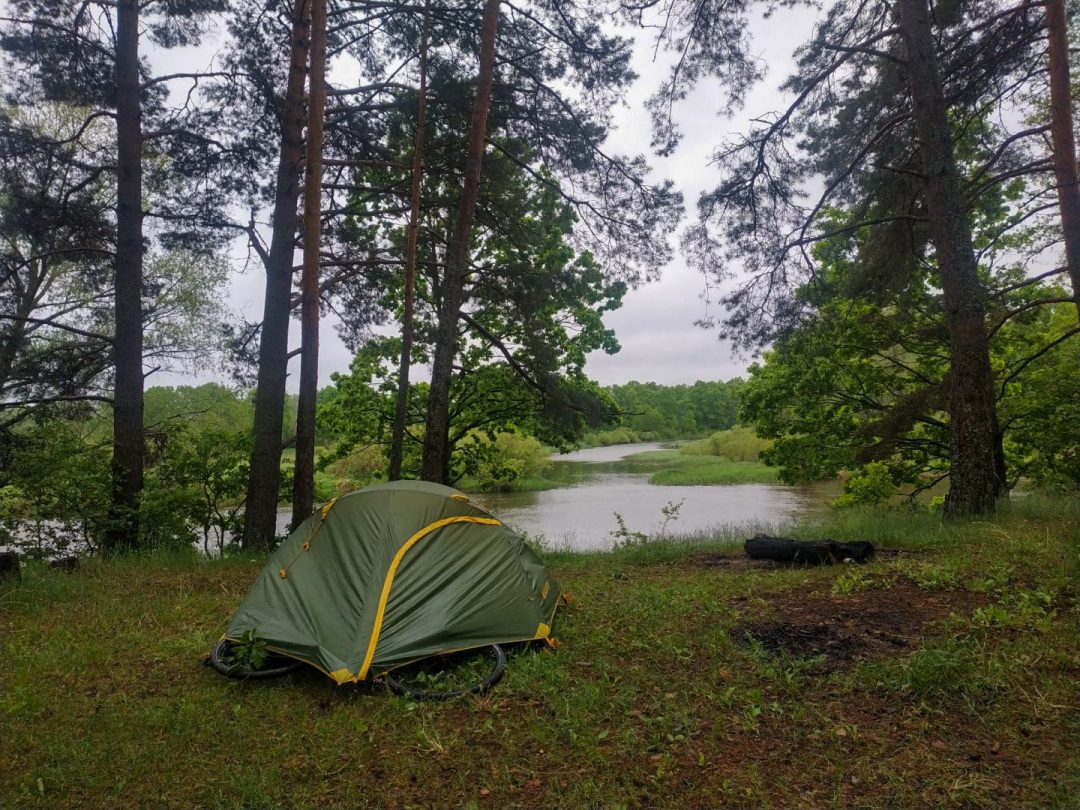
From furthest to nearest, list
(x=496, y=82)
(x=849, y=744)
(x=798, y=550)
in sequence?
(x=496, y=82)
(x=798, y=550)
(x=849, y=744)

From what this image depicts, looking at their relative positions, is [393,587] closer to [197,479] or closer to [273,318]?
[273,318]

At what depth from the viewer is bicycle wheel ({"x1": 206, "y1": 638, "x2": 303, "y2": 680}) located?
10.8 ft

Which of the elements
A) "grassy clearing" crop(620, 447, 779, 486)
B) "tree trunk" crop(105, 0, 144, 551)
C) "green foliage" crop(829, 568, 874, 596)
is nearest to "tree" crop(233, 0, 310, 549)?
"tree trunk" crop(105, 0, 144, 551)

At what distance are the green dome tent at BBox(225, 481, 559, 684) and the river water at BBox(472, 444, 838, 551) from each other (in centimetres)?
888

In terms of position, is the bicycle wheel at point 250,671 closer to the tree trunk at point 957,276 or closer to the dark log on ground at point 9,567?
the dark log on ground at point 9,567

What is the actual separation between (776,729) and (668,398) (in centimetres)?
6997

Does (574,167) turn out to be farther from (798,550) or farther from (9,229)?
(9,229)

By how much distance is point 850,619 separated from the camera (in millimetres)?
3711

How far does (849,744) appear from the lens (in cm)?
245

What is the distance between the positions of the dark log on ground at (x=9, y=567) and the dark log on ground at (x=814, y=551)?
7.13 metres

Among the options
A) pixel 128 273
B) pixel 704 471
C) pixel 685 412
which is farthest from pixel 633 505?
pixel 685 412

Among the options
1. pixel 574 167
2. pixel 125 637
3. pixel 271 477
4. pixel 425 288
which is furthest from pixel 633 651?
pixel 425 288

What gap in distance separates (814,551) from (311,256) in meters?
6.01

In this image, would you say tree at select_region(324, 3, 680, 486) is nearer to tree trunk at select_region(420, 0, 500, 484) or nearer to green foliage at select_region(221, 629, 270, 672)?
tree trunk at select_region(420, 0, 500, 484)
